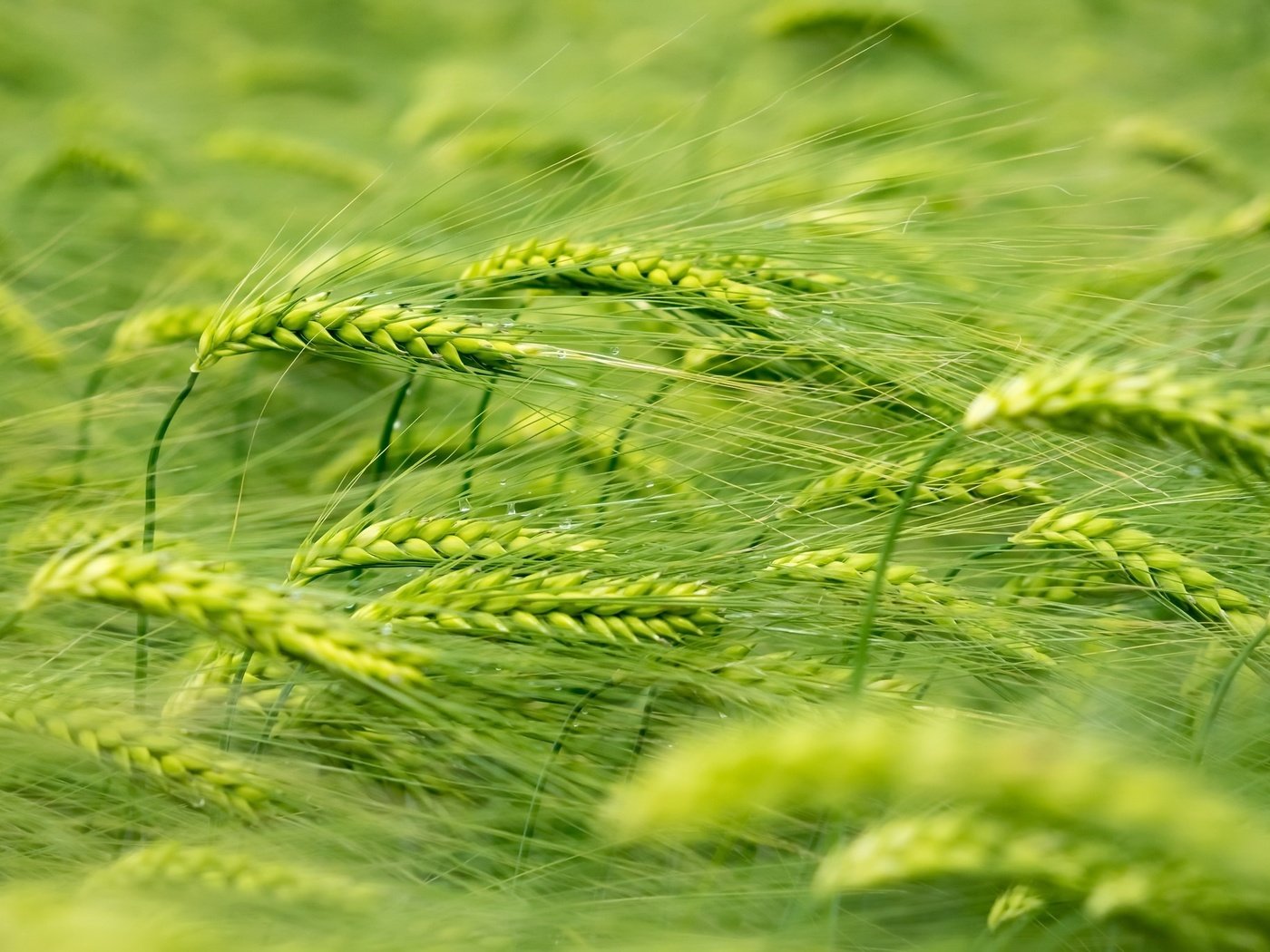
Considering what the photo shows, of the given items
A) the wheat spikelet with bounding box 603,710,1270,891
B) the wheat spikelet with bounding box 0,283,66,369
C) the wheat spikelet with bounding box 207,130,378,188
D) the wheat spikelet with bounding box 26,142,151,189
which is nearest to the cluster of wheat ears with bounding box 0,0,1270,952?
the wheat spikelet with bounding box 603,710,1270,891

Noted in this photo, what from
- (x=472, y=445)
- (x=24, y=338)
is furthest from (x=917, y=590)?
(x=24, y=338)

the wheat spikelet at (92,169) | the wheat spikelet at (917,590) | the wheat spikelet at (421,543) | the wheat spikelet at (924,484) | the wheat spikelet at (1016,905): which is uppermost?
the wheat spikelet at (92,169)

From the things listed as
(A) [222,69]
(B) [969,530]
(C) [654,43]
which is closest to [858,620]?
(B) [969,530]

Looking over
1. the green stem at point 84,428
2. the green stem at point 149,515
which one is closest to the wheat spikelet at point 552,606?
the green stem at point 149,515

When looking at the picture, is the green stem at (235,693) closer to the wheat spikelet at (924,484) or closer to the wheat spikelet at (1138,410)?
the wheat spikelet at (924,484)

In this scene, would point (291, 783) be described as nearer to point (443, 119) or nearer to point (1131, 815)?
point (1131, 815)

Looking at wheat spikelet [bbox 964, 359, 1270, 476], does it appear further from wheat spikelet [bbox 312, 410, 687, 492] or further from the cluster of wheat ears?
wheat spikelet [bbox 312, 410, 687, 492]
